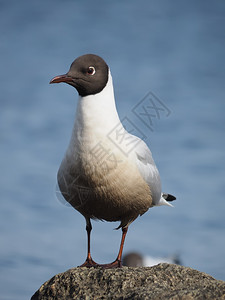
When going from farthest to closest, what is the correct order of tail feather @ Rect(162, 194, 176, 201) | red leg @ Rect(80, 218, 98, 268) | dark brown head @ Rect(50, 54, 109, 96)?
tail feather @ Rect(162, 194, 176, 201) < red leg @ Rect(80, 218, 98, 268) < dark brown head @ Rect(50, 54, 109, 96)

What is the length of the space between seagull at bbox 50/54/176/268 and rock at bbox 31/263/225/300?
63cm

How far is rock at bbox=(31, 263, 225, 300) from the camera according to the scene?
5336mm

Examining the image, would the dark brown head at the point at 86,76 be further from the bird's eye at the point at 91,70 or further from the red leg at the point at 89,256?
the red leg at the point at 89,256

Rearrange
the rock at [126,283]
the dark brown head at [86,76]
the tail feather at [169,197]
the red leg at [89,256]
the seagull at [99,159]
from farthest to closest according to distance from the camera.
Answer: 1. the tail feather at [169,197]
2. the red leg at [89,256]
3. the dark brown head at [86,76]
4. the seagull at [99,159]
5. the rock at [126,283]

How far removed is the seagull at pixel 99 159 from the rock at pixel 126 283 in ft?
2.07

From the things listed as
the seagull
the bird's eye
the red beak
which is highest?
the bird's eye

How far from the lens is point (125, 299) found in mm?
5352

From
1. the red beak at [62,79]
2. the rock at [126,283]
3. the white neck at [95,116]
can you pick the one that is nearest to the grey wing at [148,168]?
the white neck at [95,116]

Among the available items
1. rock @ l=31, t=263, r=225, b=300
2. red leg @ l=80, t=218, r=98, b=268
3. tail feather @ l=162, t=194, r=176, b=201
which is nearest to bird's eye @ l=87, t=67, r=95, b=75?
red leg @ l=80, t=218, r=98, b=268

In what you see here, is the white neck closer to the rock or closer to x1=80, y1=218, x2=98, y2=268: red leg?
x1=80, y1=218, x2=98, y2=268: red leg

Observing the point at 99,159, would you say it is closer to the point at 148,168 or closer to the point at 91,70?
the point at 148,168

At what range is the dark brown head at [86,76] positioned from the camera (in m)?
6.38

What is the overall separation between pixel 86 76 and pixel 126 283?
2.76 metres

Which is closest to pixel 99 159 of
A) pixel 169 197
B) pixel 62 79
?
pixel 62 79
